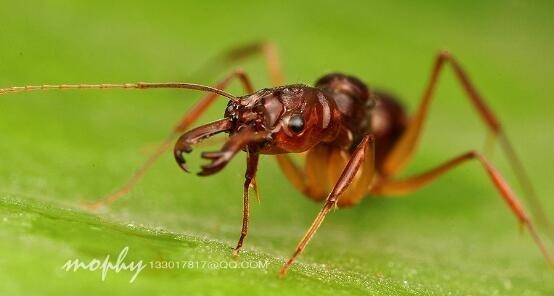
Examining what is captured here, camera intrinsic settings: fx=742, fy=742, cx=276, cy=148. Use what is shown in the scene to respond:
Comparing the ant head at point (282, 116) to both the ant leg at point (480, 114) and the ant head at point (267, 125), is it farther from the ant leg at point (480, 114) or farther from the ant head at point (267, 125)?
the ant leg at point (480, 114)

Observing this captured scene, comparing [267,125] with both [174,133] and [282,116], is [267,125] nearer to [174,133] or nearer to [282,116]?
[282,116]

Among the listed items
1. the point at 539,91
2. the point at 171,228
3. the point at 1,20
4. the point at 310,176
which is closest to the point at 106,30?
the point at 1,20

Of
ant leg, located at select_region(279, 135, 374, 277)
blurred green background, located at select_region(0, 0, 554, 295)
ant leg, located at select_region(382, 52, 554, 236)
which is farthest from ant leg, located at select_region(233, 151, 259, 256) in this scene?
ant leg, located at select_region(382, 52, 554, 236)

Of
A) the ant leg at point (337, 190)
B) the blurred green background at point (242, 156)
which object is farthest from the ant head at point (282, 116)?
the blurred green background at point (242, 156)

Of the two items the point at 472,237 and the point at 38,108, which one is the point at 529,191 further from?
the point at 38,108

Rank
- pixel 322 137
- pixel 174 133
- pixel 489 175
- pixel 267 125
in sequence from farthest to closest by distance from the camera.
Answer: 1. pixel 174 133
2. pixel 489 175
3. pixel 322 137
4. pixel 267 125

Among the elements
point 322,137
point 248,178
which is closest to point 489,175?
point 322,137
